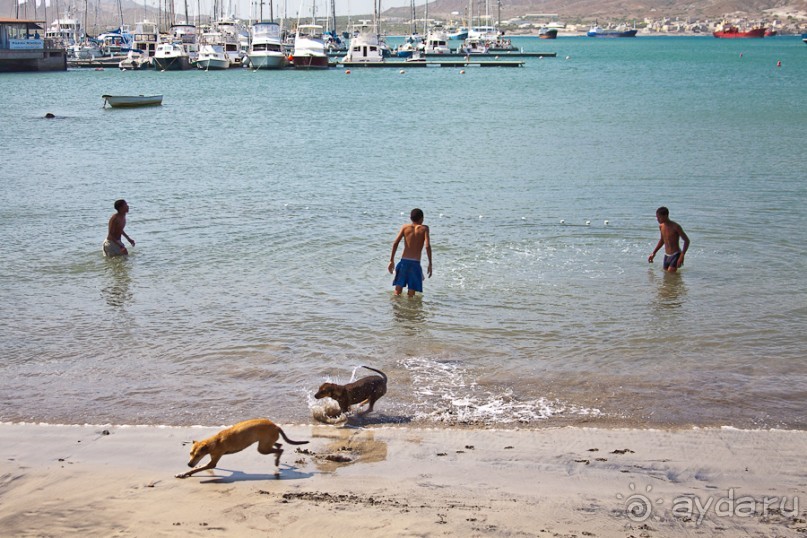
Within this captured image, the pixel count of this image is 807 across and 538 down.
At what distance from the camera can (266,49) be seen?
85500mm

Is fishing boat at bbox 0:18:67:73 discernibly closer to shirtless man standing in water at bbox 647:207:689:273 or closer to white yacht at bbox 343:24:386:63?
white yacht at bbox 343:24:386:63

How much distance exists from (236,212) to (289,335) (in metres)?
8.50

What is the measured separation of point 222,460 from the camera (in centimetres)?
718

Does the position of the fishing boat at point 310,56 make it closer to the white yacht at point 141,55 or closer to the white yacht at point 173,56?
the white yacht at point 173,56

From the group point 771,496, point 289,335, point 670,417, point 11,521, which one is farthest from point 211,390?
point 771,496

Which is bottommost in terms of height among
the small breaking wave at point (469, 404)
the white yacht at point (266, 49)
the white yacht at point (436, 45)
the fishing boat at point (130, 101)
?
the small breaking wave at point (469, 404)

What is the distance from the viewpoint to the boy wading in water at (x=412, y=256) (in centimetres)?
1159

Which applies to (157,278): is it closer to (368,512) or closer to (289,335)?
(289,335)

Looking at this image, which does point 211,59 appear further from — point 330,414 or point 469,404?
point 330,414

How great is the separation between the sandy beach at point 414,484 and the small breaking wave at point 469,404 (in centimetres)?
38

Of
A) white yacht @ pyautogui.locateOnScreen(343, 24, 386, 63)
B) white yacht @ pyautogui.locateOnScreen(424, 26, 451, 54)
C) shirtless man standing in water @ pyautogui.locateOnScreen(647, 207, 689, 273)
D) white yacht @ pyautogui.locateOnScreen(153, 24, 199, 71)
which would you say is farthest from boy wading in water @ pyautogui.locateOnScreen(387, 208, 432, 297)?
white yacht @ pyautogui.locateOnScreen(424, 26, 451, 54)
